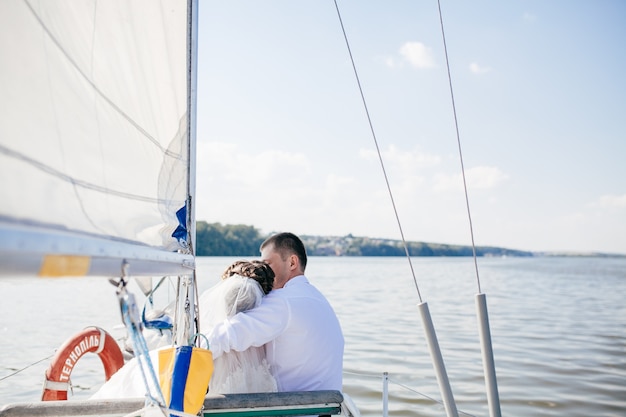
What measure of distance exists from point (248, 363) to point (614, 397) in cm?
692

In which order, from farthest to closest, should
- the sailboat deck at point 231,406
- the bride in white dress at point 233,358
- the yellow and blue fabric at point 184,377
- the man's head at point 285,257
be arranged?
the man's head at point 285,257
the bride in white dress at point 233,358
the sailboat deck at point 231,406
the yellow and blue fabric at point 184,377

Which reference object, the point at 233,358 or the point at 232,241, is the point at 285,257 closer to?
the point at 233,358

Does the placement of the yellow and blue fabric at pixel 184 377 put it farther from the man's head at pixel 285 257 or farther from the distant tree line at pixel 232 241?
the distant tree line at pixel 232 241

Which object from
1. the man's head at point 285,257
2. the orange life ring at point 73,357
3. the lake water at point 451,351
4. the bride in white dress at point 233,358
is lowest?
the lake water at point 451,351

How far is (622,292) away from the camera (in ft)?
81.7

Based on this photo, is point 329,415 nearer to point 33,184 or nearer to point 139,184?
point 139,184

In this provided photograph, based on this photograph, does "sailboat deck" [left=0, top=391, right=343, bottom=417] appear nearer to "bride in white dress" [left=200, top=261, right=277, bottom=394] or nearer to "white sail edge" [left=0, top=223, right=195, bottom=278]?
"bride in white dress" [left=200, top=261, right=277, bottom=394]

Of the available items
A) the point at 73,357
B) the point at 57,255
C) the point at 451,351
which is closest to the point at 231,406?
the point at 57,255

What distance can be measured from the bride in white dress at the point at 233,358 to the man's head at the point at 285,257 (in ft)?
0.87

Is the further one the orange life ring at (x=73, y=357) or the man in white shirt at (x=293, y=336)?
the orange life ring at (x=73, y=357)

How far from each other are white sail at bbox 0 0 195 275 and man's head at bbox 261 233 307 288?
0.73m

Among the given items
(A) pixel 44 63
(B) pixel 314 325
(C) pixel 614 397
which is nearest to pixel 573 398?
(C) pixel 614 397

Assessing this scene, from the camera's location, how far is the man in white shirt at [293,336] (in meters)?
2.49

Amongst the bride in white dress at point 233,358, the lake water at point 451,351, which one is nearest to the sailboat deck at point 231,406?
the bride in white dress at point 233,358
